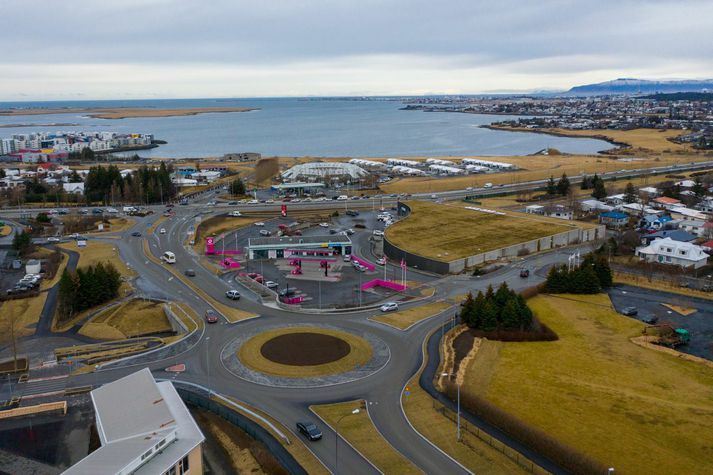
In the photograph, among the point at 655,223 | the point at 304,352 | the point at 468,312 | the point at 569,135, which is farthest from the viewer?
the point at 569,135

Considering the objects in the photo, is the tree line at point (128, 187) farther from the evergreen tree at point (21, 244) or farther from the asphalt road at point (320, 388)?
the evergreen tree at point (21, 244)

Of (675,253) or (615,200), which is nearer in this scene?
(675,253)

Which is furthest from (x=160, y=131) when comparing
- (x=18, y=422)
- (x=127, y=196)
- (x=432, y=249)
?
(x=18, y=422)

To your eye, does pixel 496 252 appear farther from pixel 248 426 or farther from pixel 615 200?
pixel 615 200

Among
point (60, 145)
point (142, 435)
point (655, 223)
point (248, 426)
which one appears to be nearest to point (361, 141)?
point (60, 145)

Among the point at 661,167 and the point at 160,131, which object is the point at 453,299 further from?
the point at 160,131

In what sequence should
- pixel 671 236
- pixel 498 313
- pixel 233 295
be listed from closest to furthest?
pixel 498 313, pixel 233 295, pixel 671 236

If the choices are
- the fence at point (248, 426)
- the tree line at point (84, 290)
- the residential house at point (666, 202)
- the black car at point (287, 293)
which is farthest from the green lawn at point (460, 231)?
the fence at point (248, 426)

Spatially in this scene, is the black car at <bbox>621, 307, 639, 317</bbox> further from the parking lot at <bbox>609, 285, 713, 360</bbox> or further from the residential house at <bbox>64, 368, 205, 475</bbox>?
the residential house at <bbox>64, 368, 205, 475</bbox>
